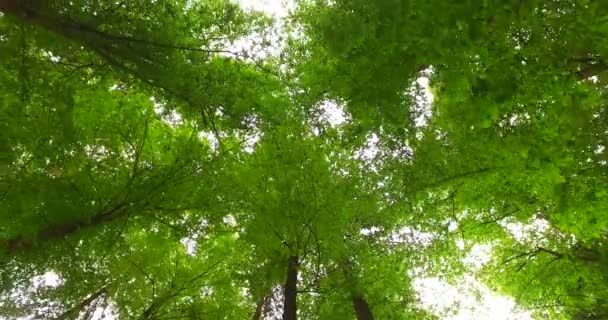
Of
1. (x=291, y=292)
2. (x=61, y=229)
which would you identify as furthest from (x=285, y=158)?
(x=61, y=229)

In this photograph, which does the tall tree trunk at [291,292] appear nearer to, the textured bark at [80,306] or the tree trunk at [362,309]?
the tree trunk at [362,309]

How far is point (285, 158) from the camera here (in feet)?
20.7

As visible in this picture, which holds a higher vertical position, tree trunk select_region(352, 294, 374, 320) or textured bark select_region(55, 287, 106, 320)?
textured bark select_region(55, 287, 106, 320)

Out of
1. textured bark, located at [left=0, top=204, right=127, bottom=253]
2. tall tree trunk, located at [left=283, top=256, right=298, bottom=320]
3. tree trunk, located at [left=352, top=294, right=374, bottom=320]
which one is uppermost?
textured bark, located at [left=0, top=204, right=127, bottom=253]

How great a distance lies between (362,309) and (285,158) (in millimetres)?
3766

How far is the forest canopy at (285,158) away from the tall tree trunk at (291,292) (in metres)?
0.03

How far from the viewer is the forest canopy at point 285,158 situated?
15.1ft

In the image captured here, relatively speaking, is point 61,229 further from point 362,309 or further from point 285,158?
point 362,309

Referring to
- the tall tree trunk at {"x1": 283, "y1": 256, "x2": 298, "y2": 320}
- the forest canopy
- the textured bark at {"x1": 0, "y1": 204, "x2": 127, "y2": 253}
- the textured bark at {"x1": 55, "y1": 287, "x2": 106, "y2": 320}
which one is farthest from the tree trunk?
the textured bark at {"x1": 55, "y1": 287, "x2": 106, "y2": 320}

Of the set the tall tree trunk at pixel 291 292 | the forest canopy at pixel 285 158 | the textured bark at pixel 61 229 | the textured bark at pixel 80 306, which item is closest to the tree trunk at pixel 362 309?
the forest canopy at pixel 285 158

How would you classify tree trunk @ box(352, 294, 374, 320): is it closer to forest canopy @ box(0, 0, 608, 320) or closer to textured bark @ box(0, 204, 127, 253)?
forest canopy @ box(0, 0, 608, 320)

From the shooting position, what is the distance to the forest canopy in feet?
15.1

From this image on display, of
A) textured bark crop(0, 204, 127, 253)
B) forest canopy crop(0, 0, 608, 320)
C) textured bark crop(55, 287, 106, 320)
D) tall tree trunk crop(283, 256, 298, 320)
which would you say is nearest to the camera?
forest canopy crop(0, 0, 608, 320)

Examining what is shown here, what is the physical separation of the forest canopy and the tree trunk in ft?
0.08
